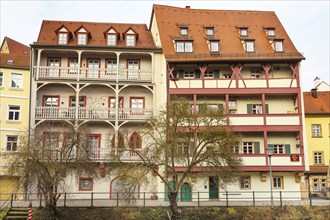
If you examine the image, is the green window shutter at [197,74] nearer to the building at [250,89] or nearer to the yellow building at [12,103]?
the building at [250,89]

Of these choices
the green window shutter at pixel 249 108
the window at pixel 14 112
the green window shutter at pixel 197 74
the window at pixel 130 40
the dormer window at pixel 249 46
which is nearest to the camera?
the window at pixel 14 112

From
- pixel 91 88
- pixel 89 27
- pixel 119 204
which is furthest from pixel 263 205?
pixel 89 27

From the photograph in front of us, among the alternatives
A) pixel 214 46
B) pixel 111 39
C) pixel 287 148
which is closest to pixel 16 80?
pixel 111 39

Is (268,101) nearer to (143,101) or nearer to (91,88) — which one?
(143,101)

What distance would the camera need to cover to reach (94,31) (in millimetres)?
38062

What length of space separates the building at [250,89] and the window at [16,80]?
476 inches

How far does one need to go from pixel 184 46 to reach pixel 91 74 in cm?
835

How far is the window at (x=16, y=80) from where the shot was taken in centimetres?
3409

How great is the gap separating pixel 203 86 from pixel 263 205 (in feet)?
36.2

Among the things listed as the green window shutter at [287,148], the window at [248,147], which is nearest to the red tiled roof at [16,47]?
the window at [248,147]

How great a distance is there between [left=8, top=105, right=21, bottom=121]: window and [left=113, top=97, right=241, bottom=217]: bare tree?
12.4 metres

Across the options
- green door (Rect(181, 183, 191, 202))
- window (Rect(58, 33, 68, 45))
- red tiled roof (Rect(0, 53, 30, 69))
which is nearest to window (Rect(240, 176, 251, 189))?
green door (Rect(181, 183, 191, 202))

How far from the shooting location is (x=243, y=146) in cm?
3412

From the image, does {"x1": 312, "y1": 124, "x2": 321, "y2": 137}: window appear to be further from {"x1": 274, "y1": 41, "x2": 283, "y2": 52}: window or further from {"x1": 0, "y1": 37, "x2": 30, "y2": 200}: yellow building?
{"x1": 0, "y1": 37, "x2": 30, "y2": 200}: yellow building
